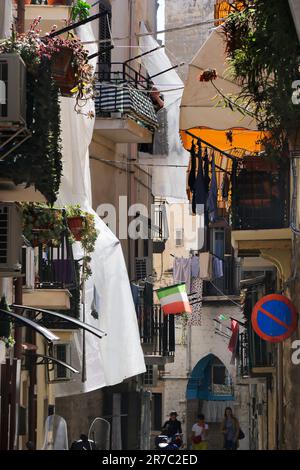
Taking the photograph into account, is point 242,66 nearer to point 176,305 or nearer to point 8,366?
point 8,366

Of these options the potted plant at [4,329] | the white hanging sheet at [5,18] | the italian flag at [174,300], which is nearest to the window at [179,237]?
the italian flag at [174,300]

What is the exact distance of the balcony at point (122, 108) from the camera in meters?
31.5

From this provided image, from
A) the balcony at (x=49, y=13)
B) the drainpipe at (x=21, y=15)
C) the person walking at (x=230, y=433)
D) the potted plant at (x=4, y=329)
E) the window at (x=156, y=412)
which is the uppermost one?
the balcony at (x=49, y=13)

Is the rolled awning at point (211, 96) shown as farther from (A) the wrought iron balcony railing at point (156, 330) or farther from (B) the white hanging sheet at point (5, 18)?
(A) the wrought iron balcony railing at point (156, 330)

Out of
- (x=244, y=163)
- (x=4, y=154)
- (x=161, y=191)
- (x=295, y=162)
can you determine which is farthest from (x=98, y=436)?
(x=4, y=154)

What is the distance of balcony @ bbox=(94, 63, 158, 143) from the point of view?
31484mm

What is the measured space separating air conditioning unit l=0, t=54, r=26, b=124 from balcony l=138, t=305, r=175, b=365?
1804 cm

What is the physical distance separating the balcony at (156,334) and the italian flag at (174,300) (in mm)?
247

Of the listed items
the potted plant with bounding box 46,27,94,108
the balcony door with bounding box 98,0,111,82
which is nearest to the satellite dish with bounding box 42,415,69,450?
the potted plant with bounding box 46,27,94,108

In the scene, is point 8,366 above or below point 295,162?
below

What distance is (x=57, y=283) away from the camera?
2402 centimetres

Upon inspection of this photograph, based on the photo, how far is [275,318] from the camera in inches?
811

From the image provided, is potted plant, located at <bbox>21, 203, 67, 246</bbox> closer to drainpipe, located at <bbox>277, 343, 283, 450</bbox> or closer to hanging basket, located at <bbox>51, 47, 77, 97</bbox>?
hanging basket, located at <bbox>51, 47, 77, 97</bbox>
